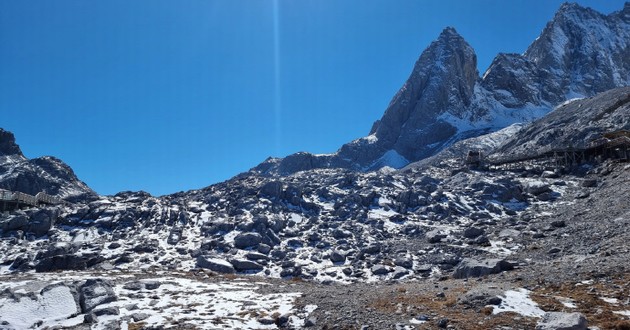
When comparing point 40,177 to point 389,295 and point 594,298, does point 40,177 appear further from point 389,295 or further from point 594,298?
point 594,298

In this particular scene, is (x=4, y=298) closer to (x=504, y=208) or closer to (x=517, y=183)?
(x=504, y=208)

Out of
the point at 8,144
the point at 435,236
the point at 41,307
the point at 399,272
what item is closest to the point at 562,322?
the point at 399,272

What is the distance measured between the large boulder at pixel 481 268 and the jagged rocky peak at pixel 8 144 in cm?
18264

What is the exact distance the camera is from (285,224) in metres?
55.6

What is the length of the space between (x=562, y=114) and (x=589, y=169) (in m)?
62.5

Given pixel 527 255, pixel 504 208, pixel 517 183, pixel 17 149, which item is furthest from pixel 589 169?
pixel 17 149

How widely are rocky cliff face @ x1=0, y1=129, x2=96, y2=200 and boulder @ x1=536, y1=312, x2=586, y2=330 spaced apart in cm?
12976

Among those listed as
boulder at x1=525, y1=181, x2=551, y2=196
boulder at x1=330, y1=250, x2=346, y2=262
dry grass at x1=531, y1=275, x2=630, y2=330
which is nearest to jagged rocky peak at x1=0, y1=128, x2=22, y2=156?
boulder at x1=330, y1=250, x2=346, y2=262

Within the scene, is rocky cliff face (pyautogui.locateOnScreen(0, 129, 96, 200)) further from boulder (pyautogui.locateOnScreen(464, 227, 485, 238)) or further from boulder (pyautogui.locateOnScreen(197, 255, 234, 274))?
boulder (pyautogui.locateOnScreen(464, 227, 485, 238))

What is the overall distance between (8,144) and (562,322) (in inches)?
7712

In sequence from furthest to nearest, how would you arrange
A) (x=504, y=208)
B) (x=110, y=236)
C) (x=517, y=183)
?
(x=517, y=183), (x=504, y=208), (x=110, y=236)

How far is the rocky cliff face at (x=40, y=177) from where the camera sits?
5138 inches

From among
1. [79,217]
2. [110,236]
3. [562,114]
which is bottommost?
[110,236]

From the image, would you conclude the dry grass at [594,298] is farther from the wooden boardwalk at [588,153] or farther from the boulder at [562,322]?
the wooden boardwalk at [588,153]
